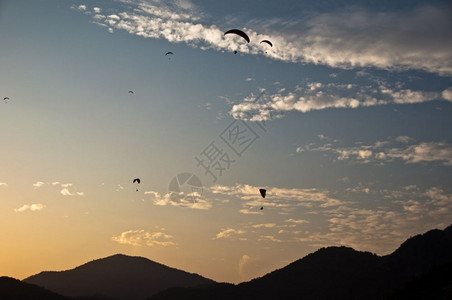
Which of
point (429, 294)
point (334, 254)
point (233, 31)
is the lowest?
point (429, 294)

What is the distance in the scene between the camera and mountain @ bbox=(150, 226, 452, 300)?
6078 inches

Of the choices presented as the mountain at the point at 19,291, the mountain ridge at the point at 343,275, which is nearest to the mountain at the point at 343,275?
the mountain ridge at the point at 343,275

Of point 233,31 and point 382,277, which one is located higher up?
point 233,31

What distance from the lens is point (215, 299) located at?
18088 cm

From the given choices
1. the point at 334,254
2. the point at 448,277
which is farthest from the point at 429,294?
the point at 334,254

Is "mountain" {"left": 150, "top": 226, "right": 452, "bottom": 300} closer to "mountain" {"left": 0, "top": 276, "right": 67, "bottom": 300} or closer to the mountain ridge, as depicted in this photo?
the mountain ridge

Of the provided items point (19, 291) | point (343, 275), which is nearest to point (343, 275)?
point (343, 275)

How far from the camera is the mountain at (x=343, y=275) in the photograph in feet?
506

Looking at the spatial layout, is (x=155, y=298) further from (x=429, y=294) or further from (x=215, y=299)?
(x=429, y=294)

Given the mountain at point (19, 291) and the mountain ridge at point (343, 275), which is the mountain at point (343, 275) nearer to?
the mountain ridge at point (343, 275)

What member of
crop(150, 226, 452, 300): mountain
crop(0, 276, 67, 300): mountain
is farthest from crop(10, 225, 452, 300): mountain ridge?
crop(0, 276, 67, 300): mountain

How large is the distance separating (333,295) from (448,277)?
6950 cm

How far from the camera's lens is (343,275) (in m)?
170

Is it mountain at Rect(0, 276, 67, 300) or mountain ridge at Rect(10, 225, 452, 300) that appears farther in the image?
mountain ridge at Rect(10, 225, 452, 300)
